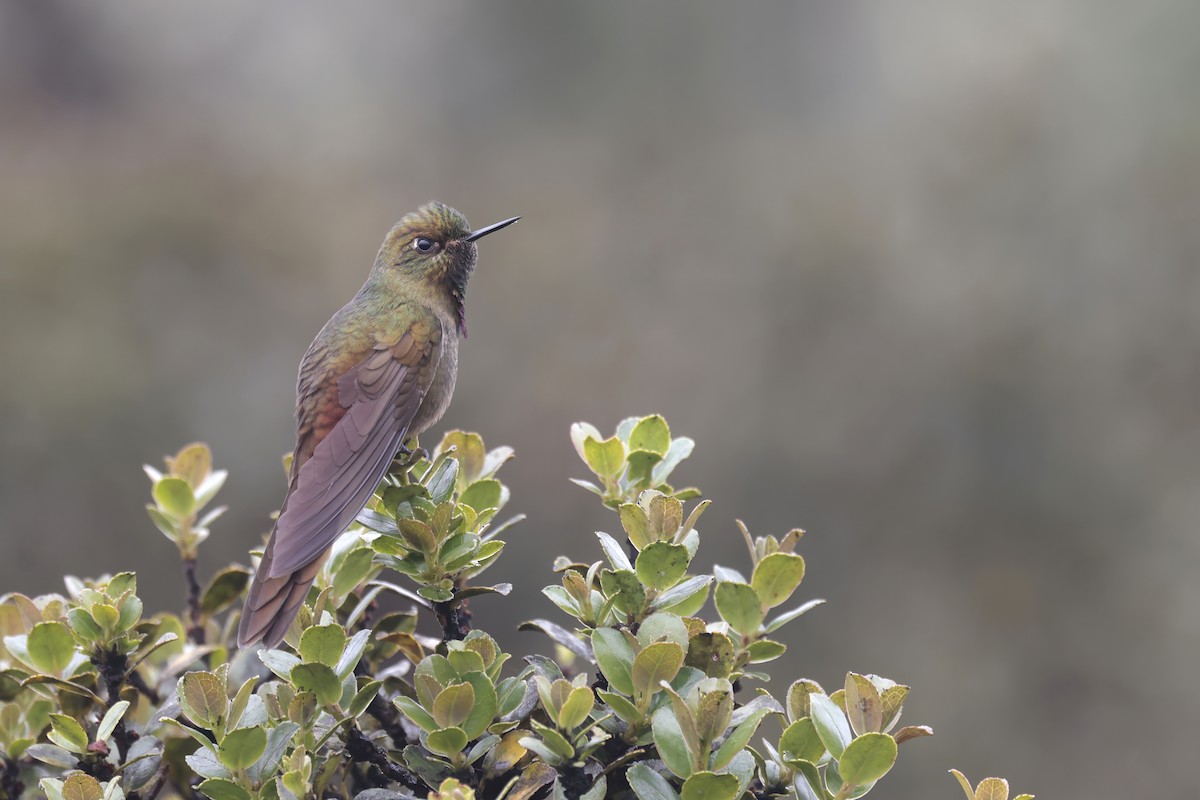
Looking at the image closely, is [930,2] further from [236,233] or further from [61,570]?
[61,570]

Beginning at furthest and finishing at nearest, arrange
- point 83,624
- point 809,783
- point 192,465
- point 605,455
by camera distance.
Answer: point 192,465, point 605,455, point 83,624, point 809,783

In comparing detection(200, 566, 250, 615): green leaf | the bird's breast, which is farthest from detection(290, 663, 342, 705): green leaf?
the bird's breast

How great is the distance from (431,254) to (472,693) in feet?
5.96

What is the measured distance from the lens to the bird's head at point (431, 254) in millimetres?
3006

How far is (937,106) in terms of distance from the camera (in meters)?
8.70

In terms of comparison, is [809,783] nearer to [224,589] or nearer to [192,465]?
[224,589]

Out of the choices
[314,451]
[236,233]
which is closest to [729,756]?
[314,451]

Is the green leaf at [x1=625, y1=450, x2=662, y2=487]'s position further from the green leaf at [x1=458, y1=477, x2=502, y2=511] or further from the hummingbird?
the hummingbird

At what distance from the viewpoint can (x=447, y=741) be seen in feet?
4.66

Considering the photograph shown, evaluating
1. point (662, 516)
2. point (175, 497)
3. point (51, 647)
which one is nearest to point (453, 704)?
point (662, 516)

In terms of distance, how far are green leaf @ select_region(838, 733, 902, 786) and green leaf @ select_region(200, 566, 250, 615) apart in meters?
1.27

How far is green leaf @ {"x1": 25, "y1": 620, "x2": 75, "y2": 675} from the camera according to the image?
1.73m

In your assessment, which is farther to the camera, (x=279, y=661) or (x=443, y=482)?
(x=443, y=482)

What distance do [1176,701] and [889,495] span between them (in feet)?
6.85
